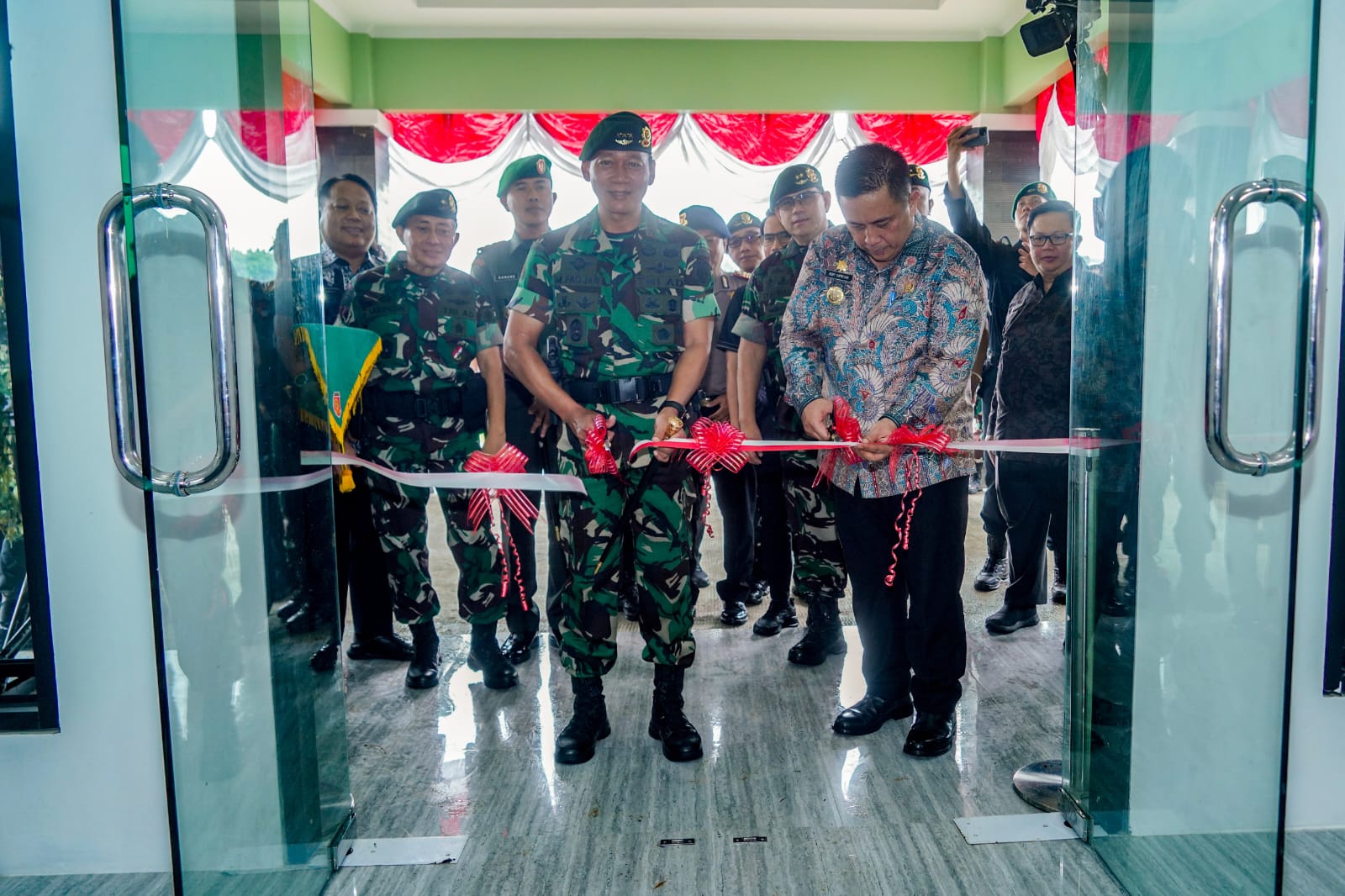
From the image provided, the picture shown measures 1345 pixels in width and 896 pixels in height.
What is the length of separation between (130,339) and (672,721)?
1.64m

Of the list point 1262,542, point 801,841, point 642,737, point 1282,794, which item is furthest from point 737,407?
point 1282,794

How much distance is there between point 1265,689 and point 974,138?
233 centimetres

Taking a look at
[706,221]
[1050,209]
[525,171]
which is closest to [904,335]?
[1050,209]

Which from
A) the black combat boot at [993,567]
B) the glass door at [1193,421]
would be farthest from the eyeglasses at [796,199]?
the black combat boot at [993,567]

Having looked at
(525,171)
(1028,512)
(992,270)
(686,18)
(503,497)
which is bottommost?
(1028,512)

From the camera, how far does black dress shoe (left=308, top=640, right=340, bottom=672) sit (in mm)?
1923

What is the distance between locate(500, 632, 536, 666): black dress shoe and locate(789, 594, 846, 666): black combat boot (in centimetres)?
92

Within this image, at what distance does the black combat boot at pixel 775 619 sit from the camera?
140 inches

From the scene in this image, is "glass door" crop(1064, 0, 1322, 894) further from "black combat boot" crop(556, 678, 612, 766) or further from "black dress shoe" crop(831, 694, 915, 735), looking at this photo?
"black combat boot" crop(556, 678, 612, 766)

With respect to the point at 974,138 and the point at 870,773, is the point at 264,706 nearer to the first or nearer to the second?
the point at 870,773

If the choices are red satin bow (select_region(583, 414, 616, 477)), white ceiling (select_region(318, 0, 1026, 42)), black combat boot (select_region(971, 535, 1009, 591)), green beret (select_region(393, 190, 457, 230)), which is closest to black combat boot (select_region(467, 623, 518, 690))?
red satin bow (select_region(583, 414, 616, 477))

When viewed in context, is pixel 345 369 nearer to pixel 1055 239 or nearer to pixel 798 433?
pixel 798 433

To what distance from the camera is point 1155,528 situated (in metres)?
1.84

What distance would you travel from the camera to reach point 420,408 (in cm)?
298
